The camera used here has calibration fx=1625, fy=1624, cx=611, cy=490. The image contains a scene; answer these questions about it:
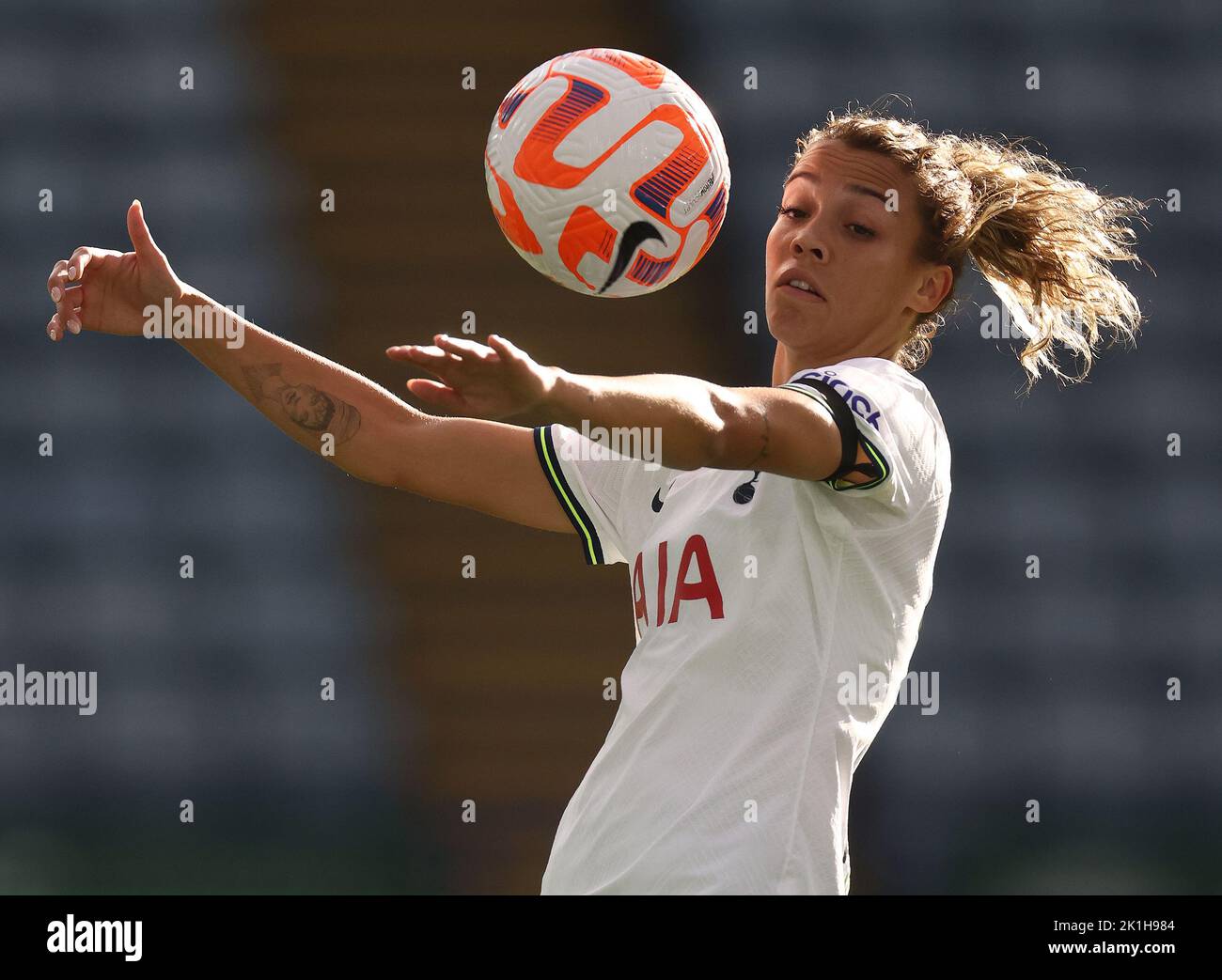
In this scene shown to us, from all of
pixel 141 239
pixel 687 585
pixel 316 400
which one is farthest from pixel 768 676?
pixel 141 239

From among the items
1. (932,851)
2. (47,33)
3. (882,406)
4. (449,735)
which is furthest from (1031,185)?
(47,33)

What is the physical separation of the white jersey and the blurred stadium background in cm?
279

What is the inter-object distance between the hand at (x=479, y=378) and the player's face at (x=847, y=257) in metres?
0.90

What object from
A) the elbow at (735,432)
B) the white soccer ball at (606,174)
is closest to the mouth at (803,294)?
the white soccer ball at (606,174)

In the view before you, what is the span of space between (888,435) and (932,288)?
0.60 meters

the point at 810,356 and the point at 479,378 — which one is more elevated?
the point at 810,356

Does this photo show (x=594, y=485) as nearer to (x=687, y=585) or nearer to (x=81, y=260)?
(x=687, y=585)

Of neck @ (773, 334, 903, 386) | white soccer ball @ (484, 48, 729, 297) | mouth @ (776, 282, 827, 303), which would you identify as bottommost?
neck @ (773, 334, 903, 386)

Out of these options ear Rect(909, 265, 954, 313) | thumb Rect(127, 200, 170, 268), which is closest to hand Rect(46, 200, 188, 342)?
thumb Rect(127, 200, 170, 268)

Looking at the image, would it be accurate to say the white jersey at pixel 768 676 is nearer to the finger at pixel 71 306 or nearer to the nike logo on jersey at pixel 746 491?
the nike logo on jersey at pixel 746 491

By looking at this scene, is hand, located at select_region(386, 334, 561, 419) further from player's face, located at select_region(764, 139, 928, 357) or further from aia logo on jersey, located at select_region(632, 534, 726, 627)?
player's face, located at select_region(764, 139, 928, 357)

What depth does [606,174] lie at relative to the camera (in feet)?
8.46

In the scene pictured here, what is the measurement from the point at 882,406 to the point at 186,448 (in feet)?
12.7

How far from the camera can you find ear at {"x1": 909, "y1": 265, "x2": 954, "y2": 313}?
272cm
